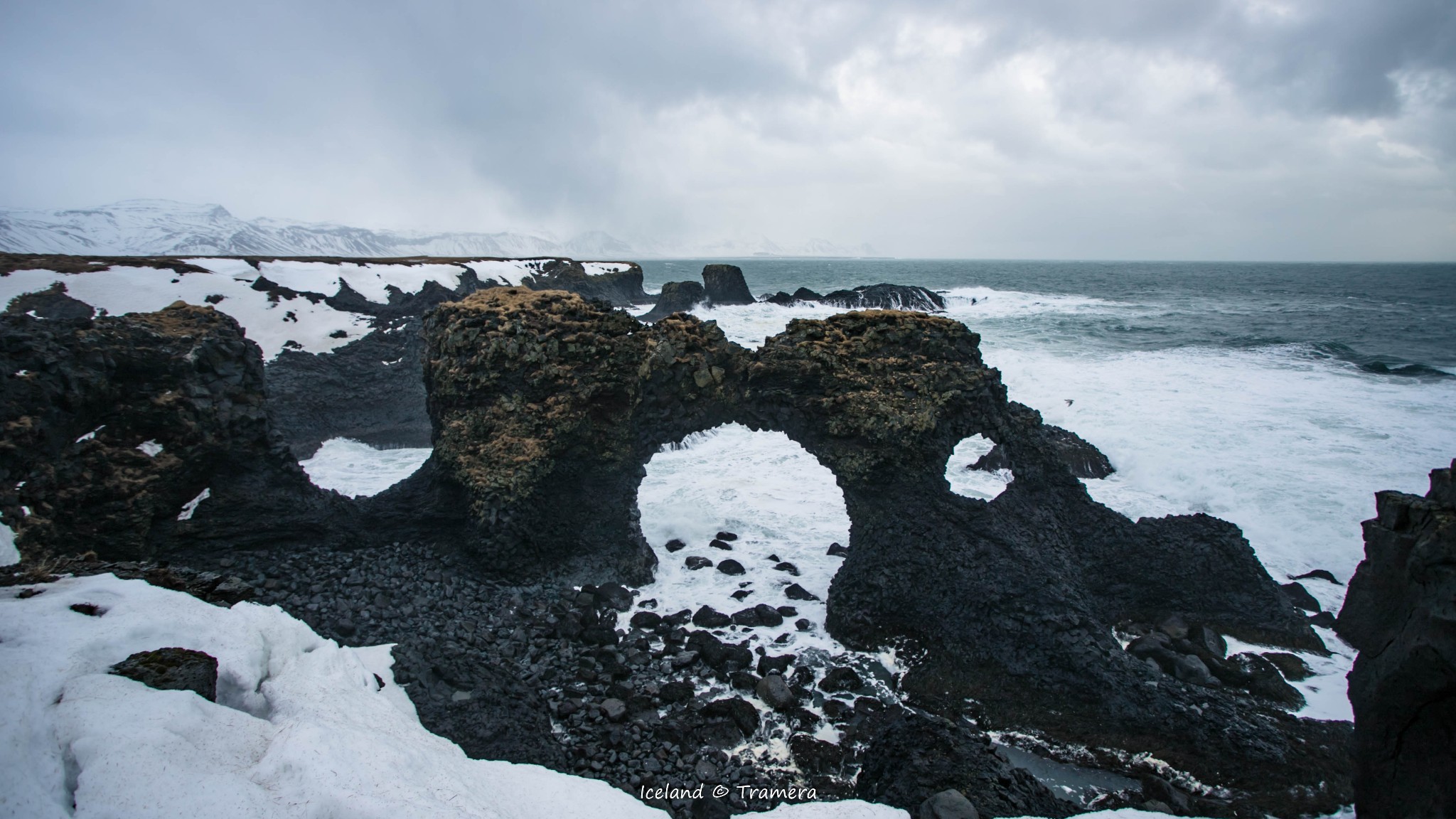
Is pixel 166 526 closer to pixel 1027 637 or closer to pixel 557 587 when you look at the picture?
pixel 557 587

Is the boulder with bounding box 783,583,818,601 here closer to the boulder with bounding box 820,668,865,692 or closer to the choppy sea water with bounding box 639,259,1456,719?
the choppy sea water with bounding box 639,259,1456,719

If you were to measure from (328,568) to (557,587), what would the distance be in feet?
13.7

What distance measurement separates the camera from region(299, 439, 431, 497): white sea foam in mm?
17938

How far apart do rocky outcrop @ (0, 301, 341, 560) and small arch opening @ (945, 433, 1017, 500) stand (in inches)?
644

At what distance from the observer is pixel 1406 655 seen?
546 cm

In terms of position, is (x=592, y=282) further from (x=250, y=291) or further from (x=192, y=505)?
(x=192, y=505)

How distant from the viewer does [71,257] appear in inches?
1205

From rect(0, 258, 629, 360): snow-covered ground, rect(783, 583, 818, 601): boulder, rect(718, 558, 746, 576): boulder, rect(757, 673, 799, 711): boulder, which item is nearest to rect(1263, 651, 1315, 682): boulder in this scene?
rect(783, 583, 818, 601): boulder

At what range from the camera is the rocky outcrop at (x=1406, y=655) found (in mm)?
5258

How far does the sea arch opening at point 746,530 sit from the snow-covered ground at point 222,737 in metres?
5.75

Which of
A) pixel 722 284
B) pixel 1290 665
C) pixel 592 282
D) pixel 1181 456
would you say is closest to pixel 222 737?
pixel 1290 665

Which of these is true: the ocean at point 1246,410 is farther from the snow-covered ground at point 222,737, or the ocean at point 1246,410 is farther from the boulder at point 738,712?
the snow-covered ground at point 222,737

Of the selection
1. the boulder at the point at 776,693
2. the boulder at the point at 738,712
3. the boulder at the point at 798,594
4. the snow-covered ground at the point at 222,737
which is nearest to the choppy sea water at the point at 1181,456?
the boulder at the point at 798,594

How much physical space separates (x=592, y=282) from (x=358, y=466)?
44128mm
